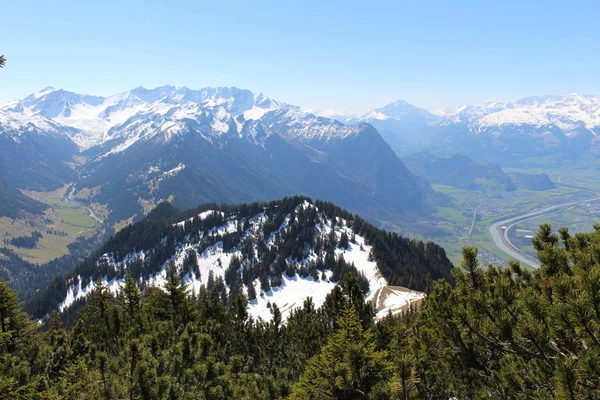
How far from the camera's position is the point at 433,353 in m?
17.9

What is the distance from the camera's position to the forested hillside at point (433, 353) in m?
7.73

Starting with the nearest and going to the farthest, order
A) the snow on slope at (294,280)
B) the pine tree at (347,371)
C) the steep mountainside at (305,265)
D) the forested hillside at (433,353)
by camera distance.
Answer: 1. the forested hillside at (433,353)
2. the pine tree at (347,371)
3. the snow on slope at (294,280)
4. the steep mountainside at (305,265)

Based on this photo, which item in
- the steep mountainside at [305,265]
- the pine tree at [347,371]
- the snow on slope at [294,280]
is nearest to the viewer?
the pine tree at [347,371]

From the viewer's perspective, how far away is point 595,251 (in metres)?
10.8

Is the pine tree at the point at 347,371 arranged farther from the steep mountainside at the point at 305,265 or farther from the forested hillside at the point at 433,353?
the steep mountainside at the point at 305,265

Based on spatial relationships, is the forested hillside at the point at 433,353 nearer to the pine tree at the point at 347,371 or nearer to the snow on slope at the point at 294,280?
the pine tree at the point at 347,371

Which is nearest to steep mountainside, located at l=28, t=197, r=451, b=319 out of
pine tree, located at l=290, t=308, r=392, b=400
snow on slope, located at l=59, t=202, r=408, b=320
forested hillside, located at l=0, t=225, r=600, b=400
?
snow on slope, located at l=59, t=202, r=408, b=320

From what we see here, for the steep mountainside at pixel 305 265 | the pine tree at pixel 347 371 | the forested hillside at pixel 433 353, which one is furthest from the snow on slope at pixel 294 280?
the pine tree at pixel 347 371

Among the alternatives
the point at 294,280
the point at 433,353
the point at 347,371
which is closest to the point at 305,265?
the point at 294,280

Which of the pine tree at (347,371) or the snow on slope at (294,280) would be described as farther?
the snow on slope at (294,280)

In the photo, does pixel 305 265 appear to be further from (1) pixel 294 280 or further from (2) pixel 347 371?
(2) pixel 347 371

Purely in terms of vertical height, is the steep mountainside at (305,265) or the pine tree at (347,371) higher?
the pine tree at (347,371)

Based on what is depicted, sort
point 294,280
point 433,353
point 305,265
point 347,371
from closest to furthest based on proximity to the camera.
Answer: point 347,371
point 433,353
point 294,280
point 305,265

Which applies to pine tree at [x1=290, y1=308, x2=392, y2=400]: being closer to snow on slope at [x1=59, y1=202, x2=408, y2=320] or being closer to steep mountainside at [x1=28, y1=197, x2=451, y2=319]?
snow on slope at [x1=59, y1=202, x2=408, y2=320]
